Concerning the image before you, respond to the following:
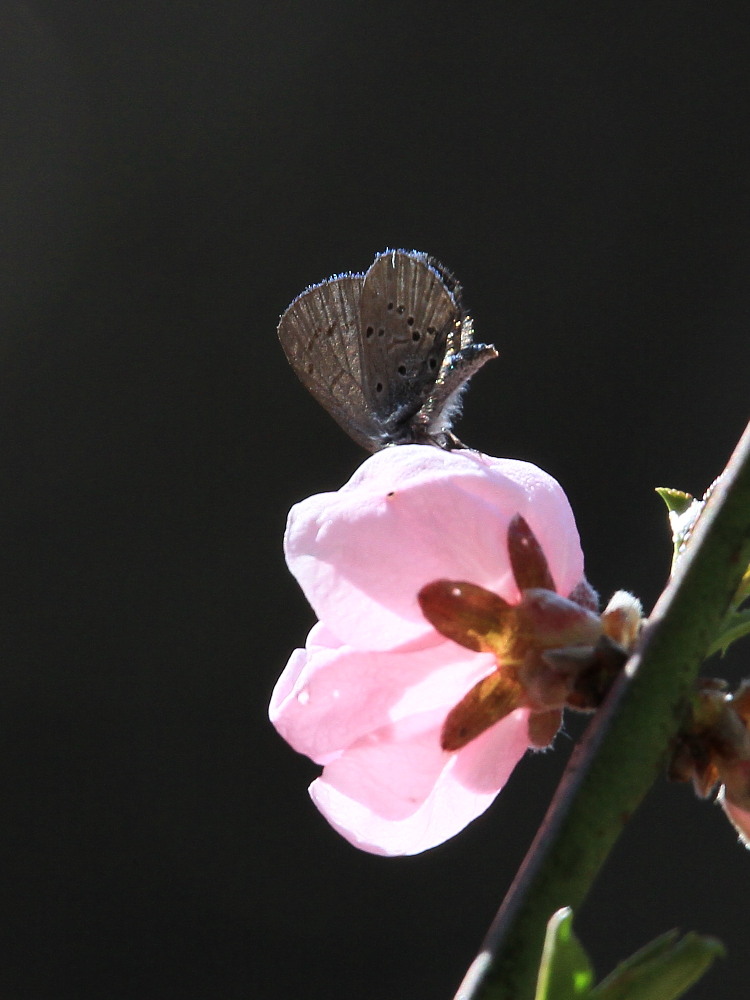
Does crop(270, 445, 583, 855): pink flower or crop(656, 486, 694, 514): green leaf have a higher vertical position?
crop(656, 486, 694, 514): green leaf

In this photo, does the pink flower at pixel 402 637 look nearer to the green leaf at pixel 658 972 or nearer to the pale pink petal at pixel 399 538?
the pale pink petal at pixel 399 538

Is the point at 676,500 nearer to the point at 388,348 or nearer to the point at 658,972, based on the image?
the point at 658,972

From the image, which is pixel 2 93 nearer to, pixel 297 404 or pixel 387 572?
pixel 297 404

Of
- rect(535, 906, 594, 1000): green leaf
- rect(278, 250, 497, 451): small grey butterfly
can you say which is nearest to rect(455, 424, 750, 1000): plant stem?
rect(535, 906, 594, 1000): green leaf

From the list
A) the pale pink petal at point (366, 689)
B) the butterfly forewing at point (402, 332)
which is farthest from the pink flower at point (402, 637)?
the butterfly forewing at point (402, 332)

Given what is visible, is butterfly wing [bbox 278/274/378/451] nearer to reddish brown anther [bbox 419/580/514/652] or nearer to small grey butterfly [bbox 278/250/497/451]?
small grey butterfly [bbox 278/250/497/451]

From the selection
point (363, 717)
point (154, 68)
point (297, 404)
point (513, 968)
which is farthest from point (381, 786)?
point (154, 68)
